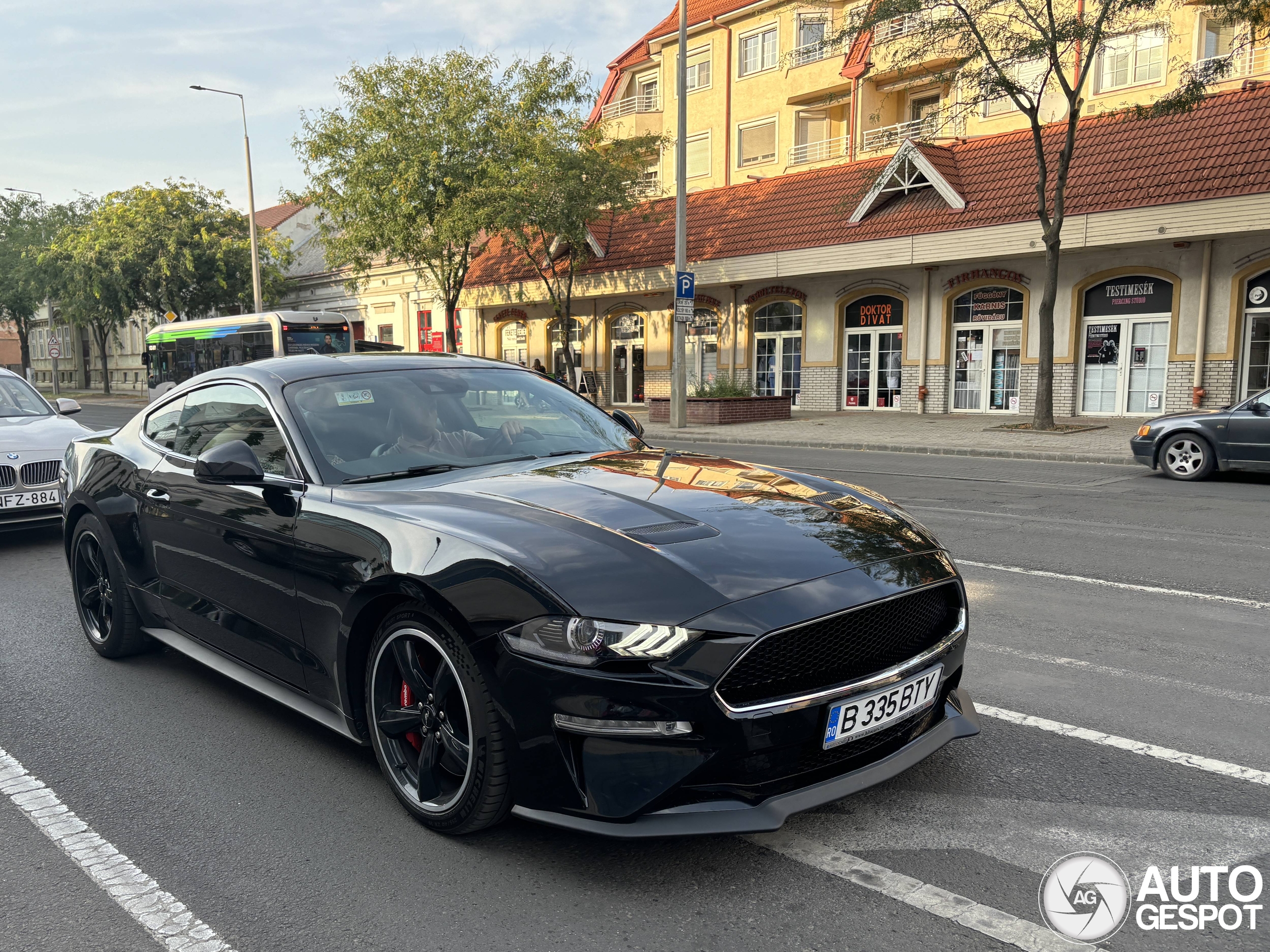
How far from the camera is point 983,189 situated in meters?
23.1

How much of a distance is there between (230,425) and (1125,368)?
73.7 ft

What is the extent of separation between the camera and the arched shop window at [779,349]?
28.9m

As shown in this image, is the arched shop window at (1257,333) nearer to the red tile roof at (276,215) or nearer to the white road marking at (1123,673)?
the white road marking at (1123,673)

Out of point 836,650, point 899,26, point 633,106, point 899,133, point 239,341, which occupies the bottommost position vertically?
point 836,650

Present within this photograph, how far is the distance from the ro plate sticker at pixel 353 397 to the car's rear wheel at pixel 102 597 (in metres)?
1.72

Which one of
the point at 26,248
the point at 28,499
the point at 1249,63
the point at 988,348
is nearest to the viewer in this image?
the point at 28,499

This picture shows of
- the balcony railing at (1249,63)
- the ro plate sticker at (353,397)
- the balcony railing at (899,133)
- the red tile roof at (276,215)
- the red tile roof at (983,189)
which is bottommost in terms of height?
the ro plate sticker at (353,397)

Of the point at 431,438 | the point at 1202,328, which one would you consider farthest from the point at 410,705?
the point at 1202,328

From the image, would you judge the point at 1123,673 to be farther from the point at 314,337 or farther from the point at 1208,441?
the point at 314,337

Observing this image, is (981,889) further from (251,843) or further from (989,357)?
(989,357)

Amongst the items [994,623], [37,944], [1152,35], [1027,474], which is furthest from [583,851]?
[1152,35]

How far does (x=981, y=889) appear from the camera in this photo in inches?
109

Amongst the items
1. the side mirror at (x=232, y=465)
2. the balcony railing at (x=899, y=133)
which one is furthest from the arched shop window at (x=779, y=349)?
the side mirror at (x=232, y=465)

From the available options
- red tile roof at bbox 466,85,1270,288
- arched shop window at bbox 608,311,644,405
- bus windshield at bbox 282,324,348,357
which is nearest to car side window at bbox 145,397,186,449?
red tile roof at bbox 466,85,1270,288
